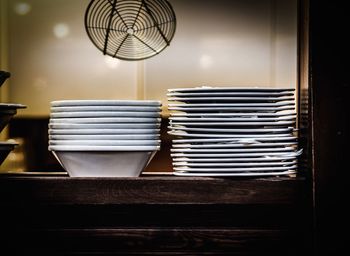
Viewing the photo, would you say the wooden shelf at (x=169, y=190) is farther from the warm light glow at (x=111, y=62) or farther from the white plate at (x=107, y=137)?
the warm light glow at (x=111, y=62)

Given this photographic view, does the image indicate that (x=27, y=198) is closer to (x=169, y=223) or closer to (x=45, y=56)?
(x=169, y=223)

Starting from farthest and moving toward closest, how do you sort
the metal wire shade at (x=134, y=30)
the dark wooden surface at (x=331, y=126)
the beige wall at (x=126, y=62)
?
1. the beige wall at (x=126, y=62)
2. the metal wire shade at (x=134, y=30)
3. the dark wooden surface at (x=331, y=126)

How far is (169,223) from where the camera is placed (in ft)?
3.53

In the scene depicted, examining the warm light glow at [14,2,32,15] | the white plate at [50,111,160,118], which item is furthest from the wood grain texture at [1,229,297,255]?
the warm light glow at [14,2,32,15]

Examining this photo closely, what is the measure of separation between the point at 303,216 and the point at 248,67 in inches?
91.9

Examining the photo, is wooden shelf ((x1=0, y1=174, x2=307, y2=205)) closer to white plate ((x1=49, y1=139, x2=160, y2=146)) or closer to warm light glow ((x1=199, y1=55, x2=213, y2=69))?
white plate ((x1=49, y1=139, x2=160, y2=146))

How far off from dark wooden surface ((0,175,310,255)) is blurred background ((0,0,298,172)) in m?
2.24

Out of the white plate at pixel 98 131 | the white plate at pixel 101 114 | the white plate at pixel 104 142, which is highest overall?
the white plate at pixel 101 114

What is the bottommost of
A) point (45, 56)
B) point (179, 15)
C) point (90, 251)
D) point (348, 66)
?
point (90, 251)

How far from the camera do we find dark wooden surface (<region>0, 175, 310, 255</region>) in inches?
41.8

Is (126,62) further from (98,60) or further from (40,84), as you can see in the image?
(40,84)

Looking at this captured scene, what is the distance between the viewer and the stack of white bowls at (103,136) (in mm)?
1092

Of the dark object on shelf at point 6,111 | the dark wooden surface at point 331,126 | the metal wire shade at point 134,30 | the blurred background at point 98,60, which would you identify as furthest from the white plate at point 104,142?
the blurred background at point 98,60

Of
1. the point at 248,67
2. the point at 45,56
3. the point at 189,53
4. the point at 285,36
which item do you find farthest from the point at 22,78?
the point at 285,36
